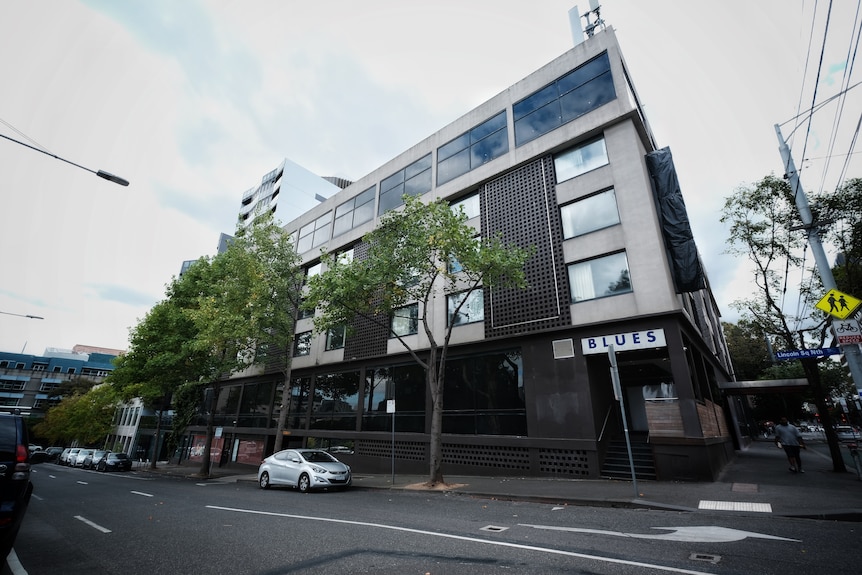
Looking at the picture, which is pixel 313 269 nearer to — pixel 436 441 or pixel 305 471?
pixel 305 471

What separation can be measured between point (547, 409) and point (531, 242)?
708 centimetres

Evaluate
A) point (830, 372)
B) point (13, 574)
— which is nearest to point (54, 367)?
point (13, 574)

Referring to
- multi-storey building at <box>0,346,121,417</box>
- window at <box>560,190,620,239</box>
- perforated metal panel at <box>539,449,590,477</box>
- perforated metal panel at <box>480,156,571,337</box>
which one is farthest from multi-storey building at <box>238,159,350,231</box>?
perforated metal panel at <box>539,449,590,477</box>

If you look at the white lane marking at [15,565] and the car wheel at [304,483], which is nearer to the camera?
the white lane marking at [15,565]

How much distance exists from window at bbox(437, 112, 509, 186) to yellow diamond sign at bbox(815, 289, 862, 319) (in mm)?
14041

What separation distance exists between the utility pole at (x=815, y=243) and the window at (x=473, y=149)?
1126 centimetres

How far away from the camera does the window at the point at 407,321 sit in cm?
2052

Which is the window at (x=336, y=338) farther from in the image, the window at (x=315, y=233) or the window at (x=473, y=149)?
the window at (x=473, y=149)

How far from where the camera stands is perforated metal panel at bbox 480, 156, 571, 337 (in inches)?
624

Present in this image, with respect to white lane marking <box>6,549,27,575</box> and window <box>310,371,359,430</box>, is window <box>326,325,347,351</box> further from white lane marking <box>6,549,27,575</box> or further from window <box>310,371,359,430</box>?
white lane marking <box>6,549,27,575</box>

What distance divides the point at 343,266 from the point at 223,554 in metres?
10.5

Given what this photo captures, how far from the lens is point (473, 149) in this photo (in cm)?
2119

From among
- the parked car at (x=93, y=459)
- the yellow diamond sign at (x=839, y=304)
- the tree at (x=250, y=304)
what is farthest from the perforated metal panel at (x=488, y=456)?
the parked car at (x=93, y=459)

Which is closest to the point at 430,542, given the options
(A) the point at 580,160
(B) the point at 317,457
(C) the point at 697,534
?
(C) the point at 697,534
